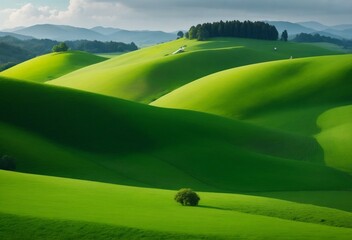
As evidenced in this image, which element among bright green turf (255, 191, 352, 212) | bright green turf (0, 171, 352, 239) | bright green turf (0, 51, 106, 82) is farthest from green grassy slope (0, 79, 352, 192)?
bright green turf (0, 51, 106, 82)

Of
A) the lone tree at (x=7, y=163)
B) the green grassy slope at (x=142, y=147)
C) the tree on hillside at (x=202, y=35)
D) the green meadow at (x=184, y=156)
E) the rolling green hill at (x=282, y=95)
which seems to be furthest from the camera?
the tree on hillside at (x=202, y=35)

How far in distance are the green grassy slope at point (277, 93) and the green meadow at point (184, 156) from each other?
0.34 m

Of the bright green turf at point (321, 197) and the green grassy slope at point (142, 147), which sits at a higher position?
the green grassy slope at point (142, 147)

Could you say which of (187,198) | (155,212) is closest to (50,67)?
(187,198)

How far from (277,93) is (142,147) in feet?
140

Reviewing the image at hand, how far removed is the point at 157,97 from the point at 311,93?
34.5m

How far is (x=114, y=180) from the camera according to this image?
45.2m

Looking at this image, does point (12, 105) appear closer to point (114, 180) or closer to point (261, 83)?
point (114, 180)

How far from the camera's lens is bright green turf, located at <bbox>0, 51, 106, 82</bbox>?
15912 cm

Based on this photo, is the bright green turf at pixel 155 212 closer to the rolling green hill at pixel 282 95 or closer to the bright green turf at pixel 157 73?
the rolling green hill at pixel 282 95

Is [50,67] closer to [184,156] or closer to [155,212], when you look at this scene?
[184,156]

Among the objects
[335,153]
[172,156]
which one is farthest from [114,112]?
[335,153]

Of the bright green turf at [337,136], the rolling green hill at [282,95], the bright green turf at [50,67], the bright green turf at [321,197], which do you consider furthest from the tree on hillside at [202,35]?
the bright green turf at [321,197]

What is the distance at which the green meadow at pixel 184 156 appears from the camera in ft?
82.3
